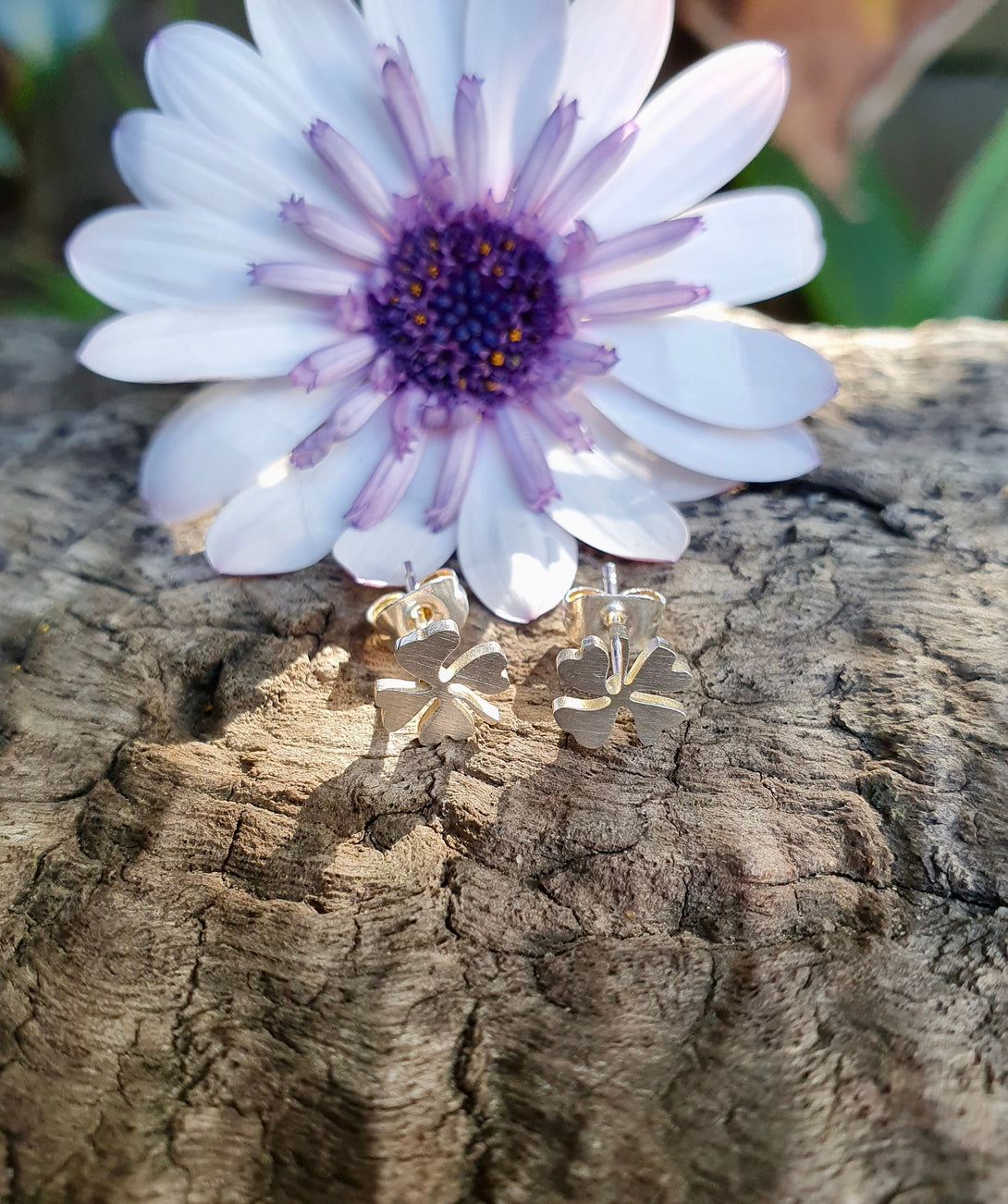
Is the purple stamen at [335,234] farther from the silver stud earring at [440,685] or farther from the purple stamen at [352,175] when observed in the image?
the silver stud earring at [440,685]

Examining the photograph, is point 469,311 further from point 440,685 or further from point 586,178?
point 440,685

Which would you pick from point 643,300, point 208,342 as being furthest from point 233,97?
point 643,300

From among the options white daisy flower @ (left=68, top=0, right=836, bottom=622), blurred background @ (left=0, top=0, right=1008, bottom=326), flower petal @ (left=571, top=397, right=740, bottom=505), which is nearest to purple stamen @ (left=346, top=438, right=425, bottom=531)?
white daisy flower @ (left=68, top=0, right=836, bottom=622)

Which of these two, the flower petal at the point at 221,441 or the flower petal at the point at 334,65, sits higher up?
the flower petal at the point at 334,65

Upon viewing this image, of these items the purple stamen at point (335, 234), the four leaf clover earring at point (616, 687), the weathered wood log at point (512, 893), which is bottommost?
the weathered wood log at point (512, 893)

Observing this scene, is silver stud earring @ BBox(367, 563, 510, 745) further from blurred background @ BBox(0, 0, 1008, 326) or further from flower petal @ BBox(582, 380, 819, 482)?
blurred background @ BBox(0, 0, 1008, 326)

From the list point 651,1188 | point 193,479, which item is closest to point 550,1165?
point 651,1188

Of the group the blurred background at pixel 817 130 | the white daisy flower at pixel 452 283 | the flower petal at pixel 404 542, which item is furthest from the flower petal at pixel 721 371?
the blurred background at pixel 817 130
